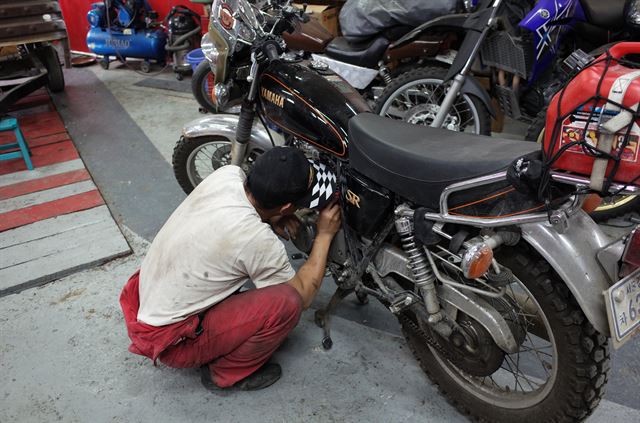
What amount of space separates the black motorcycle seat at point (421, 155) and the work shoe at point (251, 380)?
3.06 ft

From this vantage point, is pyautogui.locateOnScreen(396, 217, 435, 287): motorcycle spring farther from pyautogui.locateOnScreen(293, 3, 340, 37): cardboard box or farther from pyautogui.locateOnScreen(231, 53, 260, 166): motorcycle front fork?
pyautogui.locateOnScreen(293, 3, 340, 37): cardboard box

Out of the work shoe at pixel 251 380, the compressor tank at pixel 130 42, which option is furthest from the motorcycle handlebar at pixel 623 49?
the compressor tank at pixel 130 42

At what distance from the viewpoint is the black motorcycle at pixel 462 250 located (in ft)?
4.63

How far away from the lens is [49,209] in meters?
3.47

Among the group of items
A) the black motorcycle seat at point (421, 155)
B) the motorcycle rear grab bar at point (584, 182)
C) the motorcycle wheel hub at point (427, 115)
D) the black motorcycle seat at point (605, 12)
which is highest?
the motorcycle rear grab bar at point (584, 182)

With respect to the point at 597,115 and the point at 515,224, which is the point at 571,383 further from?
the point at 597,115

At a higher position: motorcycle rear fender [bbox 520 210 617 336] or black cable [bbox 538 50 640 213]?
black cable [bbox 538 50 640 213]

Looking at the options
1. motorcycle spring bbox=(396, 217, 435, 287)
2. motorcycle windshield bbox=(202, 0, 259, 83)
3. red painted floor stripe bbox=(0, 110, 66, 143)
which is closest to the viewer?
motorcycle spring bbox=(396, 217, 435, 287)

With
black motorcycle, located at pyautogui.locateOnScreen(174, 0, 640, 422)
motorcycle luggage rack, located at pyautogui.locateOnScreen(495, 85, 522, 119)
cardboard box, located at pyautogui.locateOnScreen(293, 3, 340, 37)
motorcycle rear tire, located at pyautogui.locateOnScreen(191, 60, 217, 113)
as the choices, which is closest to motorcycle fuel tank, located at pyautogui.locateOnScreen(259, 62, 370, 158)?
black motorcycle, located at pyautogui.locateOnScreen(174, 0, 640, 422)

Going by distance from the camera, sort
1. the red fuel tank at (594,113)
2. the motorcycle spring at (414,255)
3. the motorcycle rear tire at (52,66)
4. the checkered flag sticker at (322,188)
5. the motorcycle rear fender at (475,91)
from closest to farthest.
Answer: the red fuel tank at (594,113)
the motorcycle spring at (414,255)
the checkered flag sticker at (322,188)
the motorcycle rear fender at (475,91)
the motorcycle rear tire at (52,66)

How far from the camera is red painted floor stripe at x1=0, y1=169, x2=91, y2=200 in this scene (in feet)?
12.2

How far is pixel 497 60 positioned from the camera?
3.44 m

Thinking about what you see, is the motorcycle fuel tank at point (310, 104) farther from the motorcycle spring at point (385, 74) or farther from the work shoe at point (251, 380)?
the motorcycle spring at point (385, 74)

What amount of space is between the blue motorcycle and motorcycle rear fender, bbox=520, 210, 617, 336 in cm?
198
